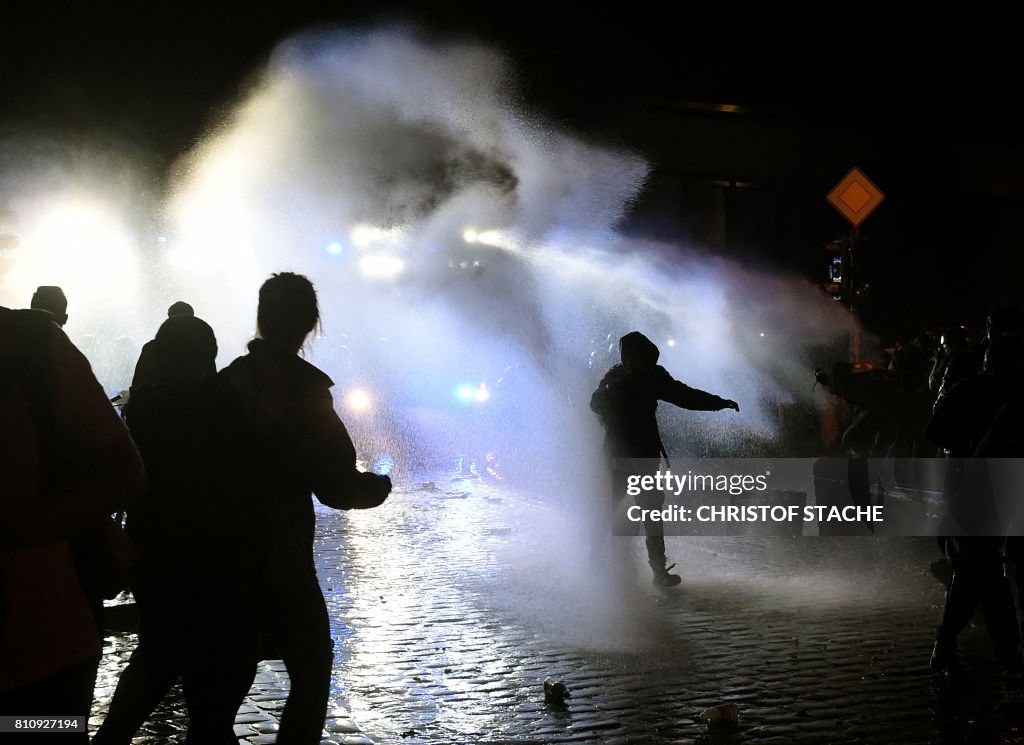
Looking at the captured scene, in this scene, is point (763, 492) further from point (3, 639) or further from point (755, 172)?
point (755, 172)

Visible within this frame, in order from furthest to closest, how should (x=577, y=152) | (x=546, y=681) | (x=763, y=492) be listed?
(x=577, y=152)
(x=763, y=492)
(x=546, y=681)

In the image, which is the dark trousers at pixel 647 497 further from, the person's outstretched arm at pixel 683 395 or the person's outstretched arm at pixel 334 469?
the person's outstretched arm at pixel 334 469

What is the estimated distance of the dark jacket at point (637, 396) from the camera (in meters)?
8.70

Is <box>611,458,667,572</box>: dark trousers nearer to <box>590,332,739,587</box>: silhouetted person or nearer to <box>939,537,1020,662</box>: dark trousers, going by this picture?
<box>590,332,739,587</box>: silhouetted person

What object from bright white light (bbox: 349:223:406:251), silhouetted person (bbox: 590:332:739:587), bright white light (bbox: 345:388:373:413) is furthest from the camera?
bright white light (bbox: 345:388:373:413)

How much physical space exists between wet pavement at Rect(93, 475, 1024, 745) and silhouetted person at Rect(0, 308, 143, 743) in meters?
2.49

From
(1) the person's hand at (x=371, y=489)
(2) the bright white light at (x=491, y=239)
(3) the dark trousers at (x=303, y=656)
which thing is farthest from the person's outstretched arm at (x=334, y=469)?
(2) the bright white light at (x=491, y=239)

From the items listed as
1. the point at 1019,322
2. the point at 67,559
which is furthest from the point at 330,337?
the point at 67,559

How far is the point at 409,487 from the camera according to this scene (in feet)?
55.6

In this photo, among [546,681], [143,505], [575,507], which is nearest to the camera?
[143,505]

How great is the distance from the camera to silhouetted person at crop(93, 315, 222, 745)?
3262mm

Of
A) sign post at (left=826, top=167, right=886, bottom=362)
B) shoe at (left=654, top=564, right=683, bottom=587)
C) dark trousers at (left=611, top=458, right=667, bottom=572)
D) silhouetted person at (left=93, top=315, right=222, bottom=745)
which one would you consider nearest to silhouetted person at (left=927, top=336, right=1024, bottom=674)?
shoe at (left=654, top=564, right=683, bottom=587)

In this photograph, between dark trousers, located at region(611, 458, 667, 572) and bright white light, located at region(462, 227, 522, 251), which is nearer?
dark trousers, located at region(611, 458, 667, 572)

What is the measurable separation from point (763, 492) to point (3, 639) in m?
12.3
